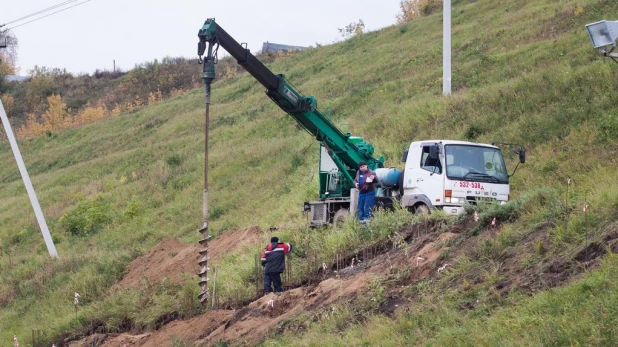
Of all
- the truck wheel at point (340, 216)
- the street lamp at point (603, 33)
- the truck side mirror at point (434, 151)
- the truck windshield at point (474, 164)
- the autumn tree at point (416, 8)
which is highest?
the autumn tree at point (416, 8)

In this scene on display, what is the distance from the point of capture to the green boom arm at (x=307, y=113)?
19.6 metres

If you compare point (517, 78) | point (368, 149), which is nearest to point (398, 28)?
point (517, 78)

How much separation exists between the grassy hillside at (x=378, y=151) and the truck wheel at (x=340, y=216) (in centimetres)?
87

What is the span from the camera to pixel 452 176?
16922 millimetres

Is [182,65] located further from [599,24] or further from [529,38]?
[599,24]

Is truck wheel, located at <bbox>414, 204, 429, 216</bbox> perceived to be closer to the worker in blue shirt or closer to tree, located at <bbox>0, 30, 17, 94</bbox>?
the worker in blue shirt

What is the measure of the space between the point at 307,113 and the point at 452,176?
4.86 m

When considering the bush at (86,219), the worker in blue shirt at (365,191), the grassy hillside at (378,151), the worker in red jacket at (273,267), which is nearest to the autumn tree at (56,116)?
the grassy hillside at (378,151)

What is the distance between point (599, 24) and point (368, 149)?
7.13m

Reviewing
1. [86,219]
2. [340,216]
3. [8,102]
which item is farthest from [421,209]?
[8,102]

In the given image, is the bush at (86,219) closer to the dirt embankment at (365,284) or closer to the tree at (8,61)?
the dirt embankment at (365,284)

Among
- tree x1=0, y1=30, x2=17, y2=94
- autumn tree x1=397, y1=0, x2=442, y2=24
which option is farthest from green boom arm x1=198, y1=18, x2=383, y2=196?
tree x1=0, y1=30, x2=17, y2=94

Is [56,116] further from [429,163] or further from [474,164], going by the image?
[474,164]

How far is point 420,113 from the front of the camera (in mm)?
27781
